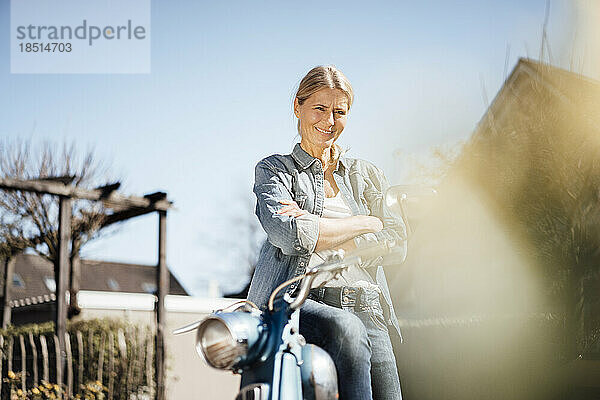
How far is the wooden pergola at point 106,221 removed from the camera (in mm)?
6502

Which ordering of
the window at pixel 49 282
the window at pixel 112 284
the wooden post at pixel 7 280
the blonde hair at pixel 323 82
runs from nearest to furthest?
the blonde hair at pixel 323 82 < the wooden post at pixel 7 280 < the window at pixel 49 282 < the window at pixel 112 284

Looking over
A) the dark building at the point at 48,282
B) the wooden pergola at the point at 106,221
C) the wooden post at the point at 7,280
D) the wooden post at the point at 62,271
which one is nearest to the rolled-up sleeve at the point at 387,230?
the wooden pergola at the point at 106,221

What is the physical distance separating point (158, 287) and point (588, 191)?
5021mm

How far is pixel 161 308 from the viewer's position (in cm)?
791

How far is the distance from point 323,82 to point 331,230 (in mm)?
436

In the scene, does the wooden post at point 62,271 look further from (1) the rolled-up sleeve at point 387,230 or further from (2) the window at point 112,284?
(2) the window at point 112,284

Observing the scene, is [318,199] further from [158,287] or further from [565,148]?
[158,287]

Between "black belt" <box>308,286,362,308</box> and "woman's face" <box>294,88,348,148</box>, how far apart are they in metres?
0.41

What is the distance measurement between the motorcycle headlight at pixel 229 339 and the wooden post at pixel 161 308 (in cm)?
656

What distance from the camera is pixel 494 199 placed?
19.7 feet

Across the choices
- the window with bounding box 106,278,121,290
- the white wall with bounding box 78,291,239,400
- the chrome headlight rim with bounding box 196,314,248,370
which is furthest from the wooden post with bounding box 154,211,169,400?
the window with bounding box 106,278,121,290

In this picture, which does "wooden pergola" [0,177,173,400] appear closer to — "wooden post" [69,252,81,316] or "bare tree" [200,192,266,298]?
"wooden post" [69,252,81,316]

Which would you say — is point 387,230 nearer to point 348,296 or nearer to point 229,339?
point 348,296

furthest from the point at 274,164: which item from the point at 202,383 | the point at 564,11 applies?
the point at 202,383
